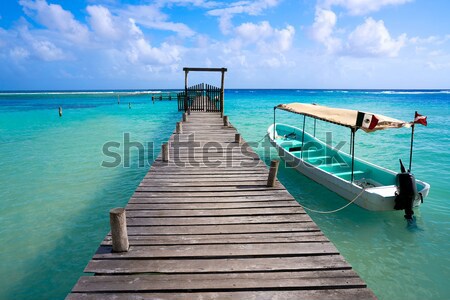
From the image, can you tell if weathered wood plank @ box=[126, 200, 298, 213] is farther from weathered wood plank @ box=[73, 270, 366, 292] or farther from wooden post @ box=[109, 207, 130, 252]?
weathered wood plank @ box=[73, 270, 366, 292]

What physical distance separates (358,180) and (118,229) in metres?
8.26

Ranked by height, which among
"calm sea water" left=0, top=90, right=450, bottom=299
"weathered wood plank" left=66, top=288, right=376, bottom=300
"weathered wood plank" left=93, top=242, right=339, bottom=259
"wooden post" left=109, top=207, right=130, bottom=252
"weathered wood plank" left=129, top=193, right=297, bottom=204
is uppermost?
"wooden post" left=109, top=207, right=130, bottom=252

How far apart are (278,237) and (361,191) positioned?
14.3ft

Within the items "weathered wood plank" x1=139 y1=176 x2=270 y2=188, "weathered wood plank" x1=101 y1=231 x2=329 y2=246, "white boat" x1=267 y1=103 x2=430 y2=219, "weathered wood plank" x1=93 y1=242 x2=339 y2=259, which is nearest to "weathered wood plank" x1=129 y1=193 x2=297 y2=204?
"weathered wood plank" x1=139 y1=176 x2=270 y2=188

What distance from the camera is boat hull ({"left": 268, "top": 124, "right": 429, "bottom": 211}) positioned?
7.52 m

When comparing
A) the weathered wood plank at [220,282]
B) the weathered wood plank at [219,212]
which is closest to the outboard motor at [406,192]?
the weathered wood plank at [219,212]

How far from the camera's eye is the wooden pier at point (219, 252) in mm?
3555

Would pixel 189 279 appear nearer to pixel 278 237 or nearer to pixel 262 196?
pixel 278 237

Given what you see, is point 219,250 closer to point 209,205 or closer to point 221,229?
point 221,229

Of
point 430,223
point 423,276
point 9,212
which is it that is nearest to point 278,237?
point 423,276

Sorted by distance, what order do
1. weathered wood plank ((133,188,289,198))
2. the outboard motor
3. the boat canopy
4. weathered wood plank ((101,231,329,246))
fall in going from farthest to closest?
the boat canopy < the outboard motor < weathered wood plank ((133,188,289,198)) < weathered wood plank ((101,231,329,246))

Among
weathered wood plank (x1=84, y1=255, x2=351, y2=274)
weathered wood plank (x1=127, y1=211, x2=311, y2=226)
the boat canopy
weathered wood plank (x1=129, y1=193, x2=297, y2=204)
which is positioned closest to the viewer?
weathered wood plank (x1=84, y1=255, x2=351, y2=274)

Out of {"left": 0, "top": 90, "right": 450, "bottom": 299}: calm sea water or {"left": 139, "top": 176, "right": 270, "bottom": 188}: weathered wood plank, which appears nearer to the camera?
{"left": 0, "top": 90, "right": 450, "bottom": 299}: calm sea water

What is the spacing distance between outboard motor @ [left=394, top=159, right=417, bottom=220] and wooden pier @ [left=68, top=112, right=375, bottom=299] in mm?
3226
